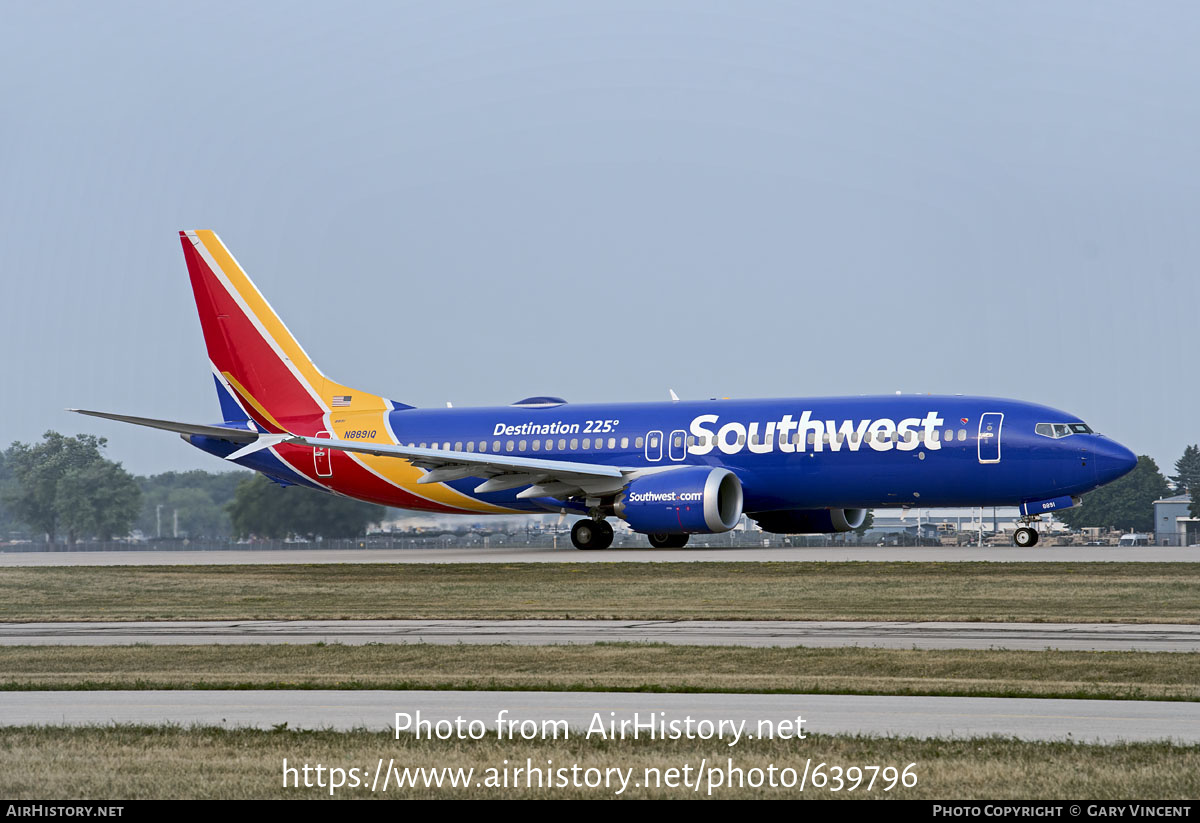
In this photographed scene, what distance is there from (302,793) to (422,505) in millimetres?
38520

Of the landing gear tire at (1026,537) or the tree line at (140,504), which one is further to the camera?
the tree line at (140,504)

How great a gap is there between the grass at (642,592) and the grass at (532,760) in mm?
11761

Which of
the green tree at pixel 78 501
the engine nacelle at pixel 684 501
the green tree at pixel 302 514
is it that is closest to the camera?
the engine nacelle at pixel 684 501

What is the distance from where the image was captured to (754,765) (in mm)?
10438

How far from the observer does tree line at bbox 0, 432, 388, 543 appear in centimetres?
5866

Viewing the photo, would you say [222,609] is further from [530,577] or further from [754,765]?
[754,765]

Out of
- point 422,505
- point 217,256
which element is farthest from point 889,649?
point 217,256

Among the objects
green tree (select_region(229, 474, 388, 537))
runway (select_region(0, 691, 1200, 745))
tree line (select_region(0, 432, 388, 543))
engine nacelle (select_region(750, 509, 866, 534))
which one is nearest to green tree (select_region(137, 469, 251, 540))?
tree line (select_region(0, 432, 388, 543))

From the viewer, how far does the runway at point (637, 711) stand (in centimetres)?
1205

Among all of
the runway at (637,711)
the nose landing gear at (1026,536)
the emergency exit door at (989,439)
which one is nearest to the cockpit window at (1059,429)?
the emergency exit door at (989,439)

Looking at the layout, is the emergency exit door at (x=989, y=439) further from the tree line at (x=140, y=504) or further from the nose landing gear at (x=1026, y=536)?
the tree line at (x=140, y=504)

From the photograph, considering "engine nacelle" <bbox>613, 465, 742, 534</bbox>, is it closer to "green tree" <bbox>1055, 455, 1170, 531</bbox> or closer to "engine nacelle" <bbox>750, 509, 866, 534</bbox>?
"engine nacelle" <bbox>750, 509, 866, 534</bbox>

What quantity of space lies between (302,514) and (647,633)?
39.8 m

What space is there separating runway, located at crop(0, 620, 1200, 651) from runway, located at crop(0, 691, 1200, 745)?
15.8 ft
